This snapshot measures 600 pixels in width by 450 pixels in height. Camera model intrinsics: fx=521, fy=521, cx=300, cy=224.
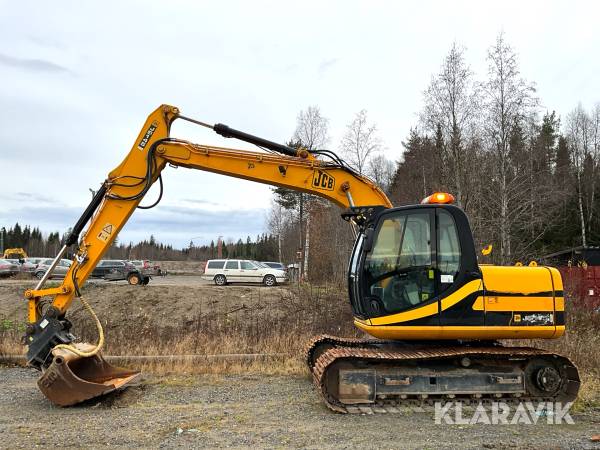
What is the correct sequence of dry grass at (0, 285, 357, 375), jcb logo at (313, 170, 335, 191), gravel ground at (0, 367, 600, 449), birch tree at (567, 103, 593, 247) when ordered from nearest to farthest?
gravel ground at (0, 367, 600, 449) → jcb logo at (313, 170, 335, 191) → dry grass at (0, 285, 357, 375) → birch tree at (567, 103, 593, 247)

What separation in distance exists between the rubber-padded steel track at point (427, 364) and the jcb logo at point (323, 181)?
2.44 metres

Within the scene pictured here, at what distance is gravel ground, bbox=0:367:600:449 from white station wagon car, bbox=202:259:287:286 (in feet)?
72.3

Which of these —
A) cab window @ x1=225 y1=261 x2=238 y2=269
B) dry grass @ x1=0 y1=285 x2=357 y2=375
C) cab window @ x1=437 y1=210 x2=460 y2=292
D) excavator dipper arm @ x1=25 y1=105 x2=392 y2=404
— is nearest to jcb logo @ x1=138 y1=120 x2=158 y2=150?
excavator dipper arm @ x1=25 y1=105 x2=392 y2=404

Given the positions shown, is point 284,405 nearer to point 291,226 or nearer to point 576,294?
point 576,294

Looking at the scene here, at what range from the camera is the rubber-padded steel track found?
6.71 meters

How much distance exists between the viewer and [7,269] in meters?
35.2

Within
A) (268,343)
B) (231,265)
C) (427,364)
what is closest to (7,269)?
(231,265)

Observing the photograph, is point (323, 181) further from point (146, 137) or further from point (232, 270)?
point (232, 270)

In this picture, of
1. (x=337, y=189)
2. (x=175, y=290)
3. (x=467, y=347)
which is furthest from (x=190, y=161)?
(x=175, y=290)

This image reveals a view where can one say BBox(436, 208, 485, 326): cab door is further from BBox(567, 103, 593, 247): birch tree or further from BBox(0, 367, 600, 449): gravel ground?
BBox(567, 103, 593, 247): birch tree

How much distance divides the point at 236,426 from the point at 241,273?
A: 23.9m

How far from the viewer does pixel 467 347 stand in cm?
720

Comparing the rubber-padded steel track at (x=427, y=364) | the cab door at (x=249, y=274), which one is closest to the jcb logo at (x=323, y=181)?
the rubber-padded steel track at (x=427, y=364)

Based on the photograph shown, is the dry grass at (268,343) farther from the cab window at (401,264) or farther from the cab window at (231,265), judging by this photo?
the cab window at (231,265)
